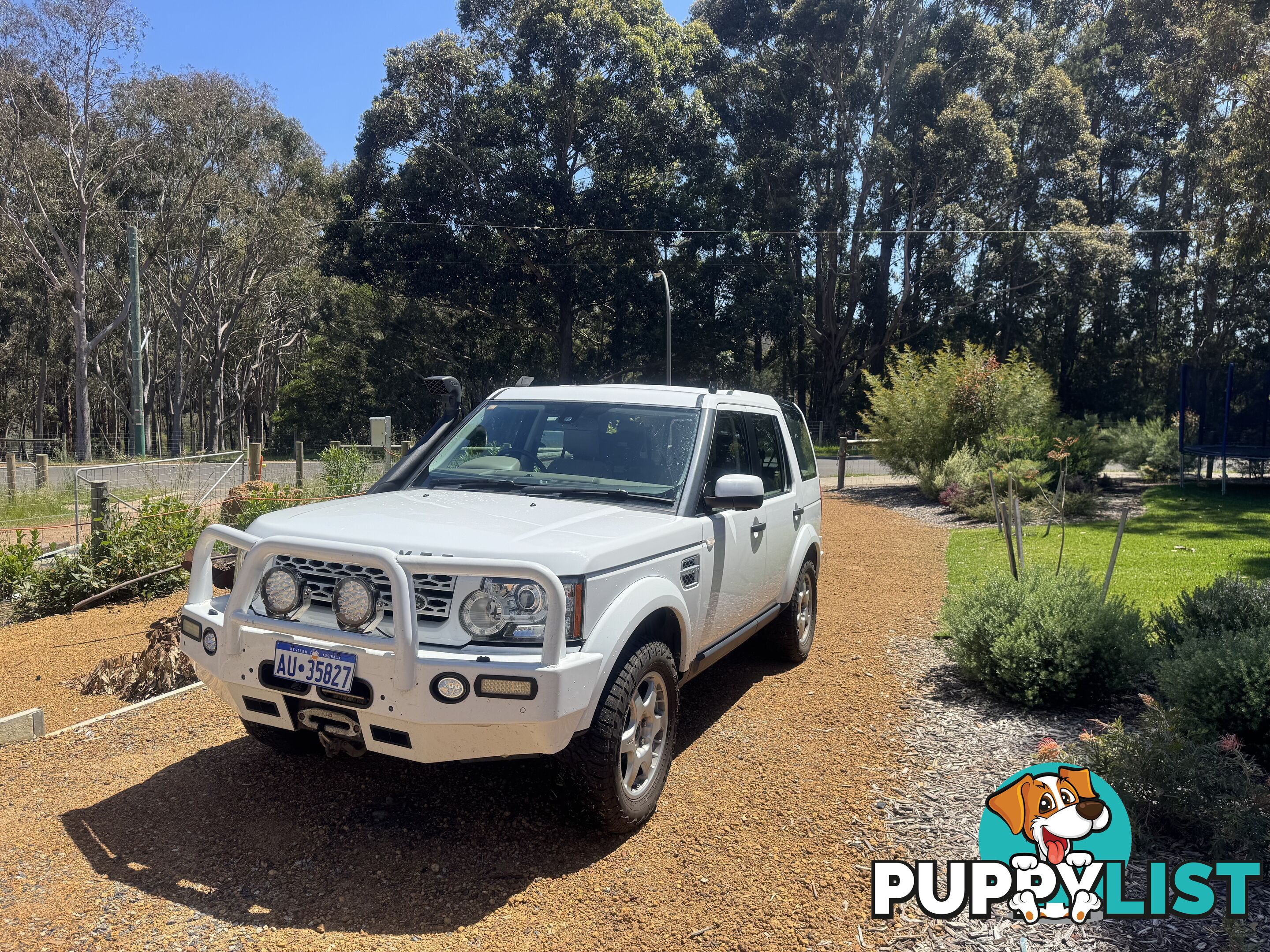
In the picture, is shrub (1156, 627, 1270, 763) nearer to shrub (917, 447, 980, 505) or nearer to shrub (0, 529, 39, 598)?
shrub (0, 529, 39, 598)

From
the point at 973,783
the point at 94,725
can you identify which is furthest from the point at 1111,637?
the point at 94,725

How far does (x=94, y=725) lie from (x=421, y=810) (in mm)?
2326

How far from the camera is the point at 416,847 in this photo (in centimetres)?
376

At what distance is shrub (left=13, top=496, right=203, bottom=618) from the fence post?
0.13ft

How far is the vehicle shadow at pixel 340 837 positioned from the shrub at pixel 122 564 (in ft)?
14.6

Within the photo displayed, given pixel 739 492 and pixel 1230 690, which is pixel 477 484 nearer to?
pixel 739 492

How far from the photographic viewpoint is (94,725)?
5.14m

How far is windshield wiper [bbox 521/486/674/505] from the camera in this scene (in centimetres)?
457

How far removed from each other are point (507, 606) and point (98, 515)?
699 centimetres

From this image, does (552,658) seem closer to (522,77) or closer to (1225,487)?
(1225,487)

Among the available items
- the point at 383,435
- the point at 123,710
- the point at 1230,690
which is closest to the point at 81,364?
the point at 383,435

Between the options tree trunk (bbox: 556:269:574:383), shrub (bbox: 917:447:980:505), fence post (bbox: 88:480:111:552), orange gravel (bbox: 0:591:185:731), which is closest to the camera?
orange gravel (bbox: 0:591:185:731)

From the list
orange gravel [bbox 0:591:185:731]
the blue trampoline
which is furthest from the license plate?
the blue trampoline

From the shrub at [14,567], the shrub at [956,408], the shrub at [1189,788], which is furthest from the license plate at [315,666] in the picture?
the shrub at [956,408]
